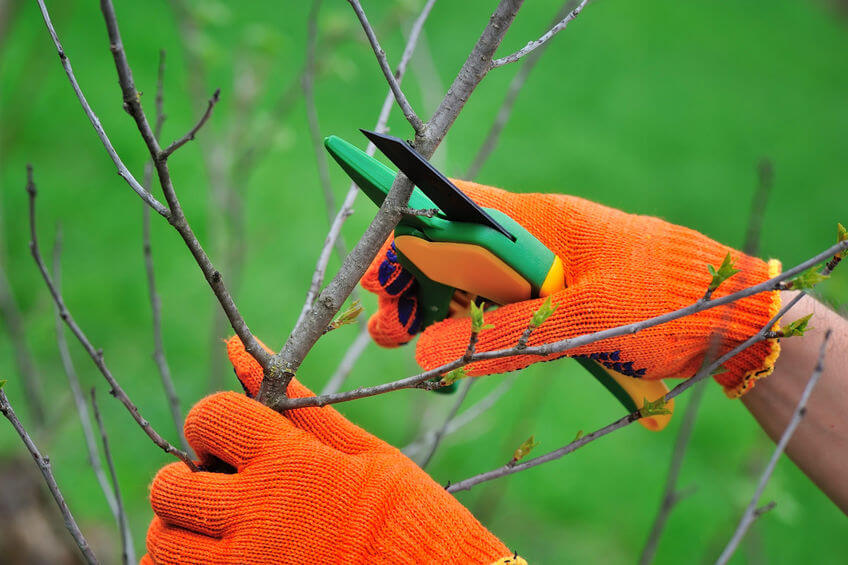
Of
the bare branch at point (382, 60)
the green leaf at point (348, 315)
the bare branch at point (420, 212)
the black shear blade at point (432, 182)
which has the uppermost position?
the bare branch at point (382, 60)

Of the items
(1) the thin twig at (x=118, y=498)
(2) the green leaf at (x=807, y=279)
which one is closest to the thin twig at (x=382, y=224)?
(1) the thin twig at (x=118, y=498)

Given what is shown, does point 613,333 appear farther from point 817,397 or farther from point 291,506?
point 817,397

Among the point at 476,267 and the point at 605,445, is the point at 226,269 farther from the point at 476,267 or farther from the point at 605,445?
the point at 605,445

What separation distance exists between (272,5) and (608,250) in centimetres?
372

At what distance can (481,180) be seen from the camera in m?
3.53

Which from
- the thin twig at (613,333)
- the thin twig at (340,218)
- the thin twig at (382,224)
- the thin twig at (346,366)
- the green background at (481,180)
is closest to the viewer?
the thin twig at (613,333)

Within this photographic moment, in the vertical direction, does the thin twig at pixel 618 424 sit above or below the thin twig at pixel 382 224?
below

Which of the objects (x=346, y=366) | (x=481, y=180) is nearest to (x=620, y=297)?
(x=346, y=366)

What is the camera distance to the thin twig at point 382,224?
2.56 feet

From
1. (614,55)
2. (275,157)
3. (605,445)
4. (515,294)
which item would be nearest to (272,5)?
(275,157)

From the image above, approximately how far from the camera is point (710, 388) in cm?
308

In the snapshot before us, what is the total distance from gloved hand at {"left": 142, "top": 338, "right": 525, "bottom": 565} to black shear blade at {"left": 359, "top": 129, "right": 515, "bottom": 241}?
339 mm

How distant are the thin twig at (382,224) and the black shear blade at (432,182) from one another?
0.08 feet

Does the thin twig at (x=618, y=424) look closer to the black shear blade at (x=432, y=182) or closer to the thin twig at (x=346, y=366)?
the black shear blade at (x=432, y=182)
